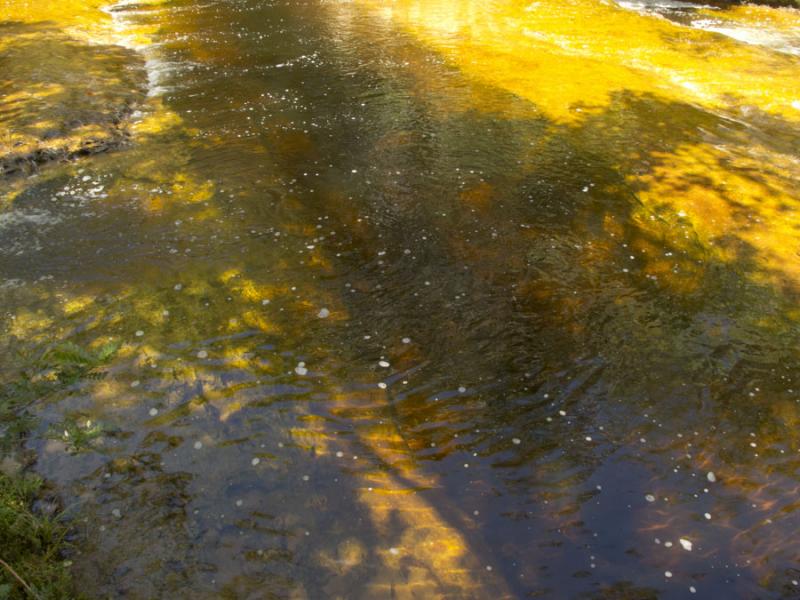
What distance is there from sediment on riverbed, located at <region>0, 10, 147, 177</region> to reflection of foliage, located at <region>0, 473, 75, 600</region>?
886 cm

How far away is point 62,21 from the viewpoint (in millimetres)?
21734

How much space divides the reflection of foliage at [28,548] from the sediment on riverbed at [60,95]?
8861 mm

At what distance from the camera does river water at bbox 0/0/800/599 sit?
550cm

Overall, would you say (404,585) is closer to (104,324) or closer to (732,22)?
(104,324)

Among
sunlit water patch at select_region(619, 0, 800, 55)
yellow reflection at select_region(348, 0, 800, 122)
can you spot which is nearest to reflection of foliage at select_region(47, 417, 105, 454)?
yellow reflection at select_region(348, 0, 800, 122)

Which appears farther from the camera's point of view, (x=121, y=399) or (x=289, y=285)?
(x=289, y=285)

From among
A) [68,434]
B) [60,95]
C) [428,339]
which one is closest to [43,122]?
[60,95]

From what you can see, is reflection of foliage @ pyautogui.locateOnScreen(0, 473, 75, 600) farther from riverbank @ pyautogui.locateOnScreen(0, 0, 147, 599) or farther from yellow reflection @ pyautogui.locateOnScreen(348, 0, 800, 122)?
yellow reflection @ pyautogui.locateOnScreen(348, 0, 800, 122)

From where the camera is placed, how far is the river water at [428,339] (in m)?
5.50

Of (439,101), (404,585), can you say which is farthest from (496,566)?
(439,101)

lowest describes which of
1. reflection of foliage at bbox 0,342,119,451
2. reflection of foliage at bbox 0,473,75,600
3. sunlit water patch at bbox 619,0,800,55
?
reflection of foliage at bbox 0,473,75,600

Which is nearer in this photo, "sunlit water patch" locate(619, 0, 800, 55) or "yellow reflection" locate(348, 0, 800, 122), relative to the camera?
"yellow reflection" locate(348, 0, 800, 122)

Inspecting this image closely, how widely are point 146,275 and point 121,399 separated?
2667mm

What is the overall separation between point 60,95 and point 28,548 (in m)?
13.6
